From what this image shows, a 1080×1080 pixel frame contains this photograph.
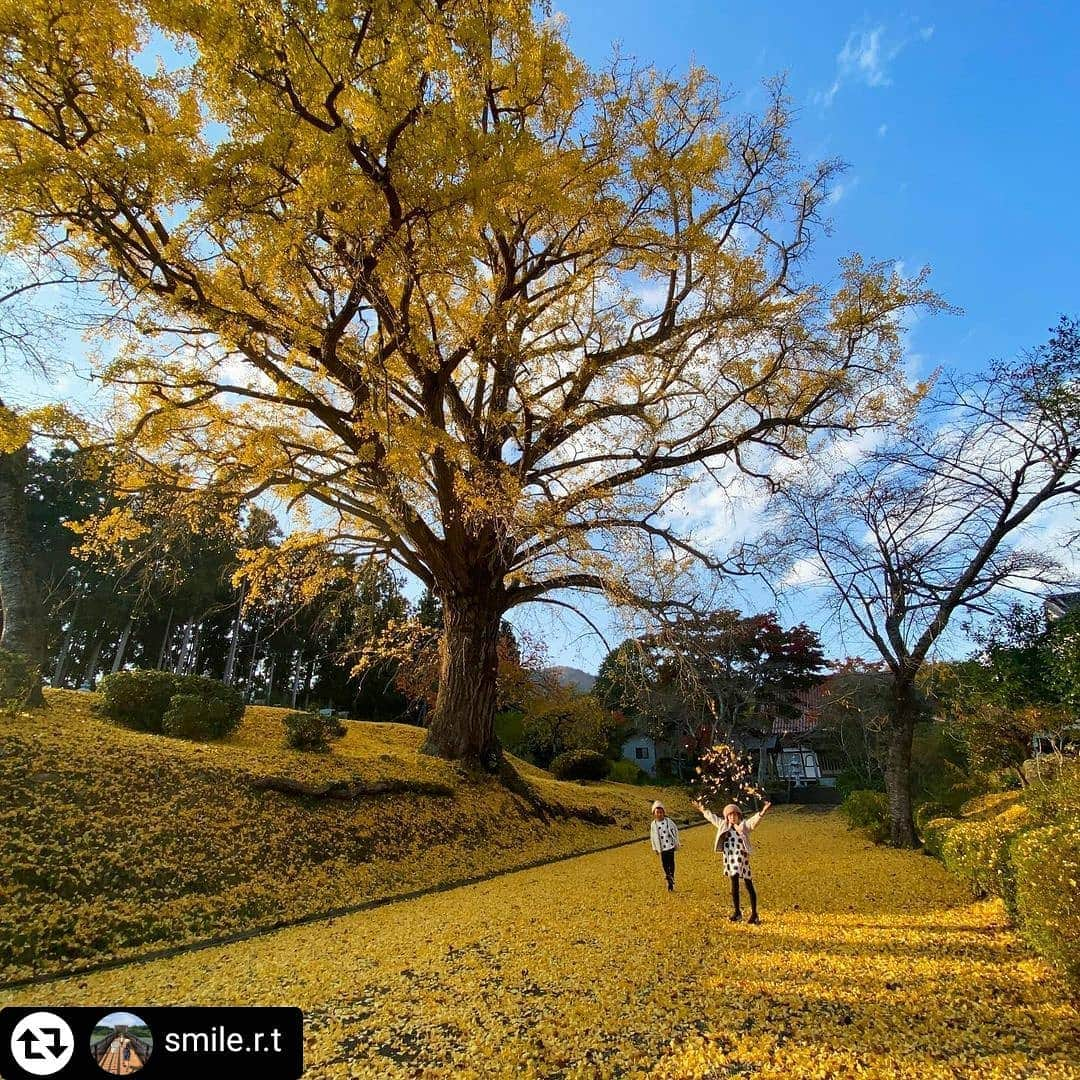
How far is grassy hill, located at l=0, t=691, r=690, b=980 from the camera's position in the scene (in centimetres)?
450

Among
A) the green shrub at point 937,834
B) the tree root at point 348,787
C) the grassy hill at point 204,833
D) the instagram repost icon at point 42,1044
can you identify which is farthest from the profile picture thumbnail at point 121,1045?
the green shrub at point 937,834

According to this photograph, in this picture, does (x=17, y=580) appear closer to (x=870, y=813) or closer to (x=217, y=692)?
(x=217, y=692)

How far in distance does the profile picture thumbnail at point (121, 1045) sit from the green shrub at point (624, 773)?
1905 cm

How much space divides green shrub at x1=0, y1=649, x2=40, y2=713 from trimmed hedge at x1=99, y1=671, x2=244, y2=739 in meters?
1.59

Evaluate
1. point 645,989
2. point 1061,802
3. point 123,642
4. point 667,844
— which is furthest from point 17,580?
point 123,642

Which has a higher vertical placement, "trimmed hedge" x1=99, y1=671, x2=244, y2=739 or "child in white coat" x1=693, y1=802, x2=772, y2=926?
"trimmed hedge" x1=99, y1=671, x2=244, y2=739

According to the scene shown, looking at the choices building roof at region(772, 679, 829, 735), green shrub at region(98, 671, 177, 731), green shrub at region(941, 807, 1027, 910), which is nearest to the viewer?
green shrub at region(941, 807, 1027, 910)

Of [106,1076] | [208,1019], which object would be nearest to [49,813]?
A: [208,1019]

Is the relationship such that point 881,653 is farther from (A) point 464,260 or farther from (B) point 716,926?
(A) point 464,260

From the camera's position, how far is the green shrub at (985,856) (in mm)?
4969

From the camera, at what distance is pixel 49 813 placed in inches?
205

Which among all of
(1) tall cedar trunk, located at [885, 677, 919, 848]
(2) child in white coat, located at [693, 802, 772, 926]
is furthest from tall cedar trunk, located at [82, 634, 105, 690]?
(1) tall cedar trunk, located at [885, 677, 919, 848]

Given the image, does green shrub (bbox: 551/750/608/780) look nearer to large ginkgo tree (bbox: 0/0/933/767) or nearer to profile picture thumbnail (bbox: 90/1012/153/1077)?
large ginkgo tree (bbox: 0/0/933/767)

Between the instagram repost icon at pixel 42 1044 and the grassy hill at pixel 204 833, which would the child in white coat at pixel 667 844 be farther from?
the instagram repost icon at pixel 42 1044
